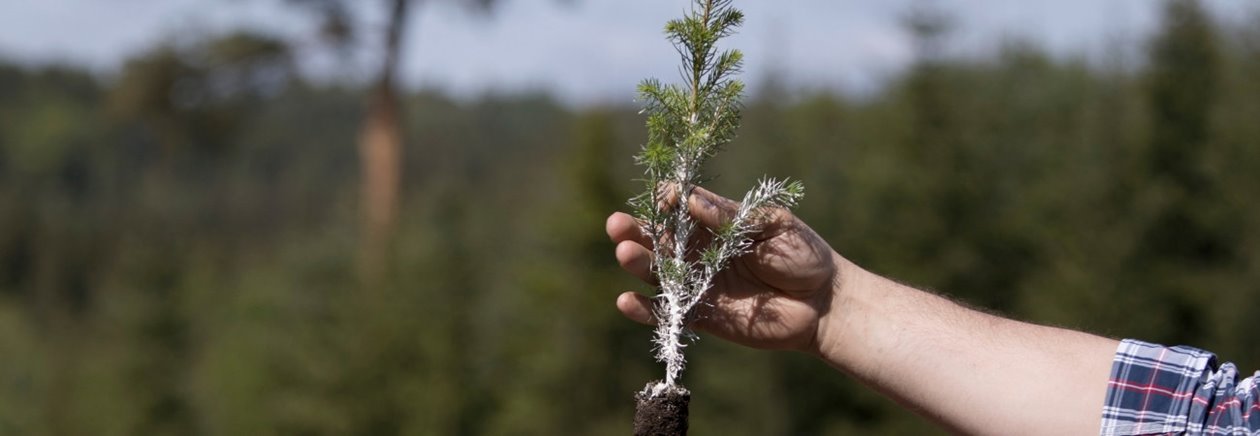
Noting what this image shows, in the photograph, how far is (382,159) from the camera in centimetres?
2298

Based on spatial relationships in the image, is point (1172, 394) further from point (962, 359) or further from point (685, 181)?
point (685, 181)

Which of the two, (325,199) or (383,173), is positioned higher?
(383,173)

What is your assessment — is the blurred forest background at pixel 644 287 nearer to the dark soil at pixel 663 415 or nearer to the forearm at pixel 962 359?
the forearm at pixel 962 359

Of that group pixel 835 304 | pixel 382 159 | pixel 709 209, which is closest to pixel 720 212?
pixel 709 209

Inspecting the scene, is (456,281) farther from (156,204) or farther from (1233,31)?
(156,204)

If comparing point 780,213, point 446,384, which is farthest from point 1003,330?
point 446,384

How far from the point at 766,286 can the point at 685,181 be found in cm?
39

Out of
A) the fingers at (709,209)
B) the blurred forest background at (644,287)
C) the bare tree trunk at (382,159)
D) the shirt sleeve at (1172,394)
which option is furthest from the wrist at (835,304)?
the bare tree trunk at (382,159)

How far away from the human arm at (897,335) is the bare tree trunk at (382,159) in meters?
19.9

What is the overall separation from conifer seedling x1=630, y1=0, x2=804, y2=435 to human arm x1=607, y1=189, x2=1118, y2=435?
54 millimetres

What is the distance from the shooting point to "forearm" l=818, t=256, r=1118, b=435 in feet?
8.88

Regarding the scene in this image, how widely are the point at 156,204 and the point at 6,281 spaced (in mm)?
8476

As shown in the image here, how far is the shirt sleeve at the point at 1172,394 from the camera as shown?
2.59 meters

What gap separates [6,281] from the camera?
199 feet
